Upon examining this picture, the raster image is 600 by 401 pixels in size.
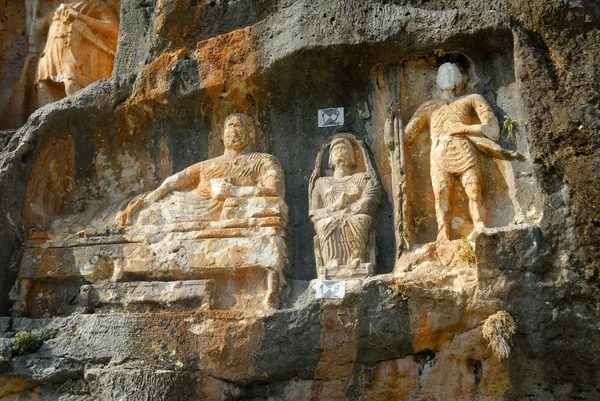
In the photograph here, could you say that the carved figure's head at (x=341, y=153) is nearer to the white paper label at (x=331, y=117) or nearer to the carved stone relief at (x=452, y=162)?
the white paper label at (x=331, y=117)

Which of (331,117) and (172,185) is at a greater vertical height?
(331,117)

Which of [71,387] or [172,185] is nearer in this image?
[71,387]

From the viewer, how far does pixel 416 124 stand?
663 cm

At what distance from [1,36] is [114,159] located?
2992 millimetres

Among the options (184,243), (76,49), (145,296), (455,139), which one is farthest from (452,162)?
(76,49)

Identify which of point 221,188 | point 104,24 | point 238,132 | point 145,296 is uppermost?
point 104,24

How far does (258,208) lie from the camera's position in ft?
21.7

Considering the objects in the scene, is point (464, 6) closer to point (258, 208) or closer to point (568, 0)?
point (568, 0)

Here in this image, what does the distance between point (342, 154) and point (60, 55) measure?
3.82 m

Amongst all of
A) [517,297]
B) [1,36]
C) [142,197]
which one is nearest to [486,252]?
[517,297]

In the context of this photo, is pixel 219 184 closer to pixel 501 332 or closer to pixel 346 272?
pixel 346 272

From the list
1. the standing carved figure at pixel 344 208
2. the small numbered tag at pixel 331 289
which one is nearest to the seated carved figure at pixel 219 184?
the standing carved figure at pixel 344 208

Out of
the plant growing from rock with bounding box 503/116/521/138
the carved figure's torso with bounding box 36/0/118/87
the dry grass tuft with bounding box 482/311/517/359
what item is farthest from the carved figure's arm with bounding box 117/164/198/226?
the dry grass tuft with bounding box 482/311/517/359

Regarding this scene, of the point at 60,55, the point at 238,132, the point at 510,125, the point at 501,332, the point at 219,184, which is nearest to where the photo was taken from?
the point at 501,332
